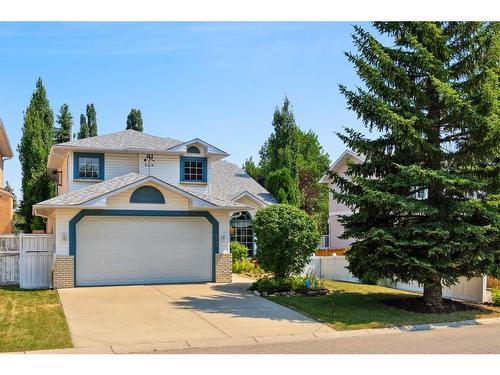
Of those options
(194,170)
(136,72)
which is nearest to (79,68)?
(136,72)

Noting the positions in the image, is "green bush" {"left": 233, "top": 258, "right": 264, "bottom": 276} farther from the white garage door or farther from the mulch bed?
the mulch bed

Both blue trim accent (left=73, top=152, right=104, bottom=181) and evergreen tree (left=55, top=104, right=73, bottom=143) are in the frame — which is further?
evergreen tree (left=55, top=104, right=73, bottom=143)

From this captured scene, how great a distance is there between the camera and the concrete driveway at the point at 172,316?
10.4 metres

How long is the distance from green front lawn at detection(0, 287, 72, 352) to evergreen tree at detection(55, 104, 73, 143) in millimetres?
27758

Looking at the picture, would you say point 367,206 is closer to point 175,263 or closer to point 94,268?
point 175,263

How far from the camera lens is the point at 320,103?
50.2ft

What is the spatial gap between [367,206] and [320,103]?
3520 millimetres

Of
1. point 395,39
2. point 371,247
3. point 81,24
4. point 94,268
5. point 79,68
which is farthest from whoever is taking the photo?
point 94,268

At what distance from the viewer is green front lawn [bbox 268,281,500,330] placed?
11.8m

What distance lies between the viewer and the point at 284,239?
662 inches

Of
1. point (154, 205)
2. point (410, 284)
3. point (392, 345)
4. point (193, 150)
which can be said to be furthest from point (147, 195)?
point (392, 345)

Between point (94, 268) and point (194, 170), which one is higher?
point (194, 170)

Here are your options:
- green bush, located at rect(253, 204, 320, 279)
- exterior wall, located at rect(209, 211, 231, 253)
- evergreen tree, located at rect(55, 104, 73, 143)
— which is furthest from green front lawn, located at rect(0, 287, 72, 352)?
evergreen tree, located at rect(55, 104, 73, 143)

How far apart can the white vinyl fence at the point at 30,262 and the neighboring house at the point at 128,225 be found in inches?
32.7
